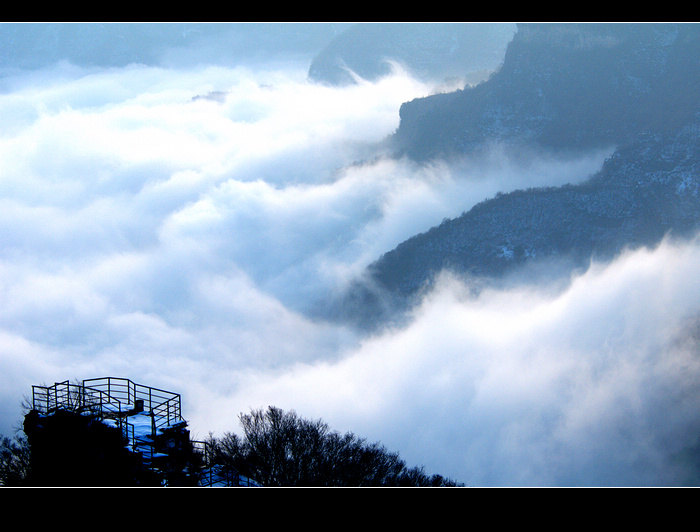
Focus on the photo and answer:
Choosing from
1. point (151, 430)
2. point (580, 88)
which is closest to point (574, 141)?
point (580, 88)

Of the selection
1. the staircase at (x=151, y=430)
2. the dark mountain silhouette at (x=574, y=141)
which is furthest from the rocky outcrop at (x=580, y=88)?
the staircase at (x=151, y=430)

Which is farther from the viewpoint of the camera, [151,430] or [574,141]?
[574,141]

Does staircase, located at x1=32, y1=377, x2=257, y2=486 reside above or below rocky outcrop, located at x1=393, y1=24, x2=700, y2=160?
below

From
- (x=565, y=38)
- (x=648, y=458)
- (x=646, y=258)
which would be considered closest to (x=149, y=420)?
(x=648, y=458)

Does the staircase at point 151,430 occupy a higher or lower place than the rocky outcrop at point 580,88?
lower

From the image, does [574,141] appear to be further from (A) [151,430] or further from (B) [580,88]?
(A) [151,430]

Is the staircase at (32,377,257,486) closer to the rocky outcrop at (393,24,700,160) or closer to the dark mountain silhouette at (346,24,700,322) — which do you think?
the dark mountain silhouette at (346,24,700,322)

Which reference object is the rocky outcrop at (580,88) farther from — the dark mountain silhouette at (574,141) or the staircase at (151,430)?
the staircase at (151,430)

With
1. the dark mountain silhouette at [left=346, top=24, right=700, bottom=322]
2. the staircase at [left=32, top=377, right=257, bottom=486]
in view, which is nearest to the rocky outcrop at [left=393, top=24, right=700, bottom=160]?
the dark mountain silhouette at [left=346, top=24, right=700, bottom=322]

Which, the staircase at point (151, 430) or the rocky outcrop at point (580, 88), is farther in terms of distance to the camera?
the rocky outcrop at point (580, 88)

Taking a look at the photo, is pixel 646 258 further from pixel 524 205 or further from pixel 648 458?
pixel 648 458
